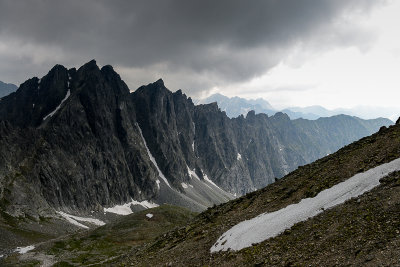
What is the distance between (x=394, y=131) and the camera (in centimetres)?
3716

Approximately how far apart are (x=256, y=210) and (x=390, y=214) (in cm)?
1674

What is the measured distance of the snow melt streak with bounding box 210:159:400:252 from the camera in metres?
26.6

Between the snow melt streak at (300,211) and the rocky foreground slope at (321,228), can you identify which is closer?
the rocky foreground slope at (321,228)

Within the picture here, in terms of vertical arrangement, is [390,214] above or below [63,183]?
below

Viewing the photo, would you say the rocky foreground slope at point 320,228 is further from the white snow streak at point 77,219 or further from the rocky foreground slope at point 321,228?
the white snow streak at point 77,219

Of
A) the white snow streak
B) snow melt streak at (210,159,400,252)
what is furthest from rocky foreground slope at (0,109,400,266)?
the white snow streak

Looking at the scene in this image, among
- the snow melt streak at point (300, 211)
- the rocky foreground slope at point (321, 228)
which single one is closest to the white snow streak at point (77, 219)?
the rocky foreground slope at point (321, 228)

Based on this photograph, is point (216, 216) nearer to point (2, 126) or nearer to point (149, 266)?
point (149, 266)

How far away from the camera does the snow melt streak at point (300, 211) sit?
87.1ft

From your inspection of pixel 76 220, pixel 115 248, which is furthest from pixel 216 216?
pixel 76 220

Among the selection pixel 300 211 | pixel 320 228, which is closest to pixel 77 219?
pixel 300 211

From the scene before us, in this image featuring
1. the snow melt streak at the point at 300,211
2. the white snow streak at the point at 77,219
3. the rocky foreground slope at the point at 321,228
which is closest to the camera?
the rocky foreground slope at the point at 321,228

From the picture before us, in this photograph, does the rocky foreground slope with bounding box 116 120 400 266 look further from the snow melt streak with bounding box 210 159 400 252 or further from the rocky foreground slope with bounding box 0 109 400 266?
the snow melt streak with bounding box 210 159 400 252

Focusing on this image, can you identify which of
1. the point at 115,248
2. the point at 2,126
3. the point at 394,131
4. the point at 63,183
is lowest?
the point at 115,248
